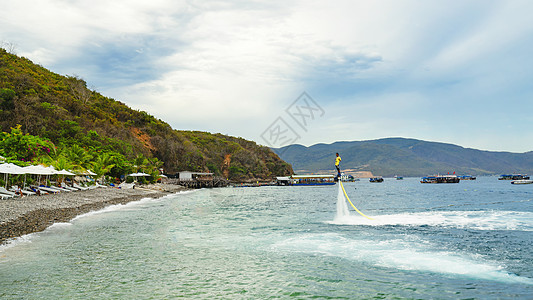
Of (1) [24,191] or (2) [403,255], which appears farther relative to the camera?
(1) [24,191]

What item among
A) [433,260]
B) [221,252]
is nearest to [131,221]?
[221,252]

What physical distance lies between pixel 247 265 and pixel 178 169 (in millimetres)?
120125

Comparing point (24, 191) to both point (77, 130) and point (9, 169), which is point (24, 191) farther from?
point (77, 130)

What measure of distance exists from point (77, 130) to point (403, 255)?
8009 centimetres

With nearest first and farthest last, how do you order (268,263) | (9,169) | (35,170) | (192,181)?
(268,263) → (9,169) → (35,170) → (192,181)

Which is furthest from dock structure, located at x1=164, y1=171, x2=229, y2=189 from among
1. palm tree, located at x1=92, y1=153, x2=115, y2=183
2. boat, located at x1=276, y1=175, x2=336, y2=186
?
palm tree, located at x1=92, y1=153, x2=115, y2=183

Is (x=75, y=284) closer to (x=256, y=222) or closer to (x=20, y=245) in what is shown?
(x=20, y=245)

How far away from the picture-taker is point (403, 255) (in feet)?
50.6

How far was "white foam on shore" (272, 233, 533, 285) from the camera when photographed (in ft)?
42.3

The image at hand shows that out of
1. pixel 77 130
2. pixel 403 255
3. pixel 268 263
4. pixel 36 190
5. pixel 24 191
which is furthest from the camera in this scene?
pixel 77 130

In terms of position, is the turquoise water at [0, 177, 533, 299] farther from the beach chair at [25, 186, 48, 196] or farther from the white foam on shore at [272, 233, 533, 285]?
the beach chair at [25, 186, 48, 196]

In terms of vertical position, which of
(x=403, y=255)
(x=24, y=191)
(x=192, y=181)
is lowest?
(x=403, y=255)

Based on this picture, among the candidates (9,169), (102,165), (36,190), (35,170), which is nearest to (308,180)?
(102,165)

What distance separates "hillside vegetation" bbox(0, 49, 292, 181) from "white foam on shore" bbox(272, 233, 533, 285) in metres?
34.0
